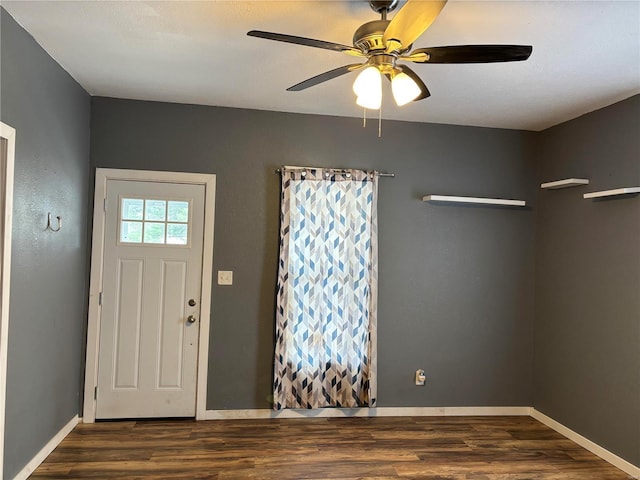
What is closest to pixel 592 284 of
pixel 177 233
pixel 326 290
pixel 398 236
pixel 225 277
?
pixel 398 236

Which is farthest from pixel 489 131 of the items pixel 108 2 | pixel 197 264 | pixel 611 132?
pixel 108 2

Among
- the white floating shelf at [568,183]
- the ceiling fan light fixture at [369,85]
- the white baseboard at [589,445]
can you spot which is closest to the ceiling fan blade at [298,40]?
the ceiling fan light fixture at [369,85]

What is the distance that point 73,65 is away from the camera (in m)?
3.03

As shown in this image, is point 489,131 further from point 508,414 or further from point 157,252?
point 157,252

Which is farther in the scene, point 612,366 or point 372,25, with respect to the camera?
point 612,366

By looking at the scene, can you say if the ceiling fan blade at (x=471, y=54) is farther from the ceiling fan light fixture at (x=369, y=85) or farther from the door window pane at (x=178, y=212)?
the door window pane at (x=178, y=212)

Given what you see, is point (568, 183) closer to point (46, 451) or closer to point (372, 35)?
point (372, 35)

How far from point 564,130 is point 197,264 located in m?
3.25

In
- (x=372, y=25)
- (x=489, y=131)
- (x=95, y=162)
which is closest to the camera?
(x=372, y=25)

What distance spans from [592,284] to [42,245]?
12.6ft

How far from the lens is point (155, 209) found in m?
3.75

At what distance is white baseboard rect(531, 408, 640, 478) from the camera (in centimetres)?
314

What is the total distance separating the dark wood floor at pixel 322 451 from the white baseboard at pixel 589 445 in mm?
53

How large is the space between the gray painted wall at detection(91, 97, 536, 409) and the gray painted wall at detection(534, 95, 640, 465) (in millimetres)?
203
